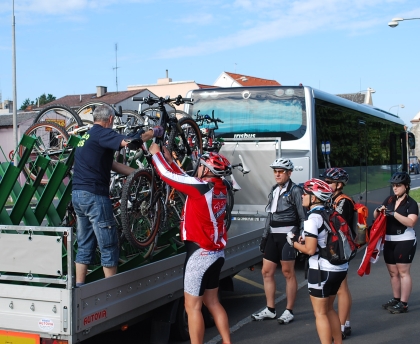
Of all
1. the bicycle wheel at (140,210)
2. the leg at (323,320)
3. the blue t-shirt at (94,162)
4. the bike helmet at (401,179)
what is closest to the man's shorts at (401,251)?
the bike helmet at (401,179)

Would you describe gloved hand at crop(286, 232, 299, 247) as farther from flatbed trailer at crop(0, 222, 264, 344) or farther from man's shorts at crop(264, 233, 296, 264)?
man's shorts at crop(264, 233, 296, 264)

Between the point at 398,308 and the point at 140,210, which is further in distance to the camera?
the point at 398,308

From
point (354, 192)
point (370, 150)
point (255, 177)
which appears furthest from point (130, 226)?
point (370, 150)

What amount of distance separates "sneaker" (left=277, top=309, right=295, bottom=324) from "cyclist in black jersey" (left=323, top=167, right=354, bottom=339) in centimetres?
75

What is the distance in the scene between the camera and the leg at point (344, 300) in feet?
21.2

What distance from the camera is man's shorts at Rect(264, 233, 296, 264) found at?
7180 mm

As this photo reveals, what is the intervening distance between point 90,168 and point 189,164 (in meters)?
2.61

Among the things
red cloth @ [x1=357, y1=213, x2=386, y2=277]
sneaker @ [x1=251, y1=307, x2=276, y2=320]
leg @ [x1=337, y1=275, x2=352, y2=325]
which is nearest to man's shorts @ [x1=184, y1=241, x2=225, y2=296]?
leg @ [x1=337, y1=275, x2=352, y2=325]

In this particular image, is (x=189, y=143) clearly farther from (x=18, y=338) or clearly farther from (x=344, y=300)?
(x=18, y=338)

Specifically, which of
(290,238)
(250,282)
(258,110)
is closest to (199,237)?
(290,238)

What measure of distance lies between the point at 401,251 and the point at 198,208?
12.0ft

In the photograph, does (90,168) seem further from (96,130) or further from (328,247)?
(328,247)

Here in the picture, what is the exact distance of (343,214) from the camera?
6664mm

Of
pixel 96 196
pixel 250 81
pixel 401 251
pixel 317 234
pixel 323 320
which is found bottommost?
pixel 323 320
